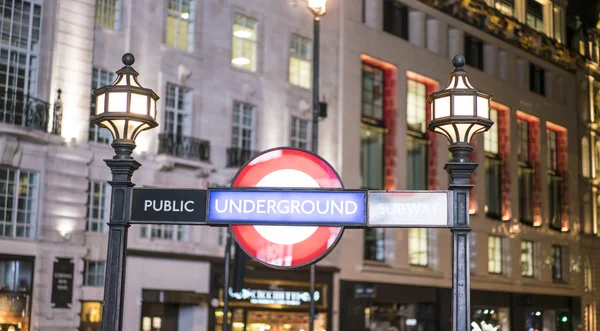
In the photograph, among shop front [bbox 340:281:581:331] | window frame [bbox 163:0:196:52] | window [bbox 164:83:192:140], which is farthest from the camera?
shop front [bbox 340:281:581:331]

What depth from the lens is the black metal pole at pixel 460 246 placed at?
7180 millimetres

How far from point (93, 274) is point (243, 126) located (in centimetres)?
767

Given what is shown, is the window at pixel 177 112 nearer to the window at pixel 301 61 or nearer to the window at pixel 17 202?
the window at pixel 17 202

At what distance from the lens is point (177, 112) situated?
2870 centimetres

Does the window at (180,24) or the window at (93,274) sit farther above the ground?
the window at (180,24)

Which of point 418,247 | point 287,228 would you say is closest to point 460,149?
point 287,228

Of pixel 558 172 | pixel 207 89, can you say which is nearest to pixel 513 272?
pixel 558 172

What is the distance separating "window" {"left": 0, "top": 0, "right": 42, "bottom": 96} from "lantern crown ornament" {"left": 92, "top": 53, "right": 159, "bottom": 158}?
1754 centimetres

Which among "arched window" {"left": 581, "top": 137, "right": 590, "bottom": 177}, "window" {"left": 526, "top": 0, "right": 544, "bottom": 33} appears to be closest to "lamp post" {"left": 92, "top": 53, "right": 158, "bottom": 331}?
"window" {"left": 526, "top": 0, "right": 544, "bottom": 33}

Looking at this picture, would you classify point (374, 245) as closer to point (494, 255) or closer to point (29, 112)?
point (494, 255)

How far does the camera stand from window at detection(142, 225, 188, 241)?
89.2 ft

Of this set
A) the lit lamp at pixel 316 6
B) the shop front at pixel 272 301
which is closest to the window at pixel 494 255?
the shop front at pixel 272 301

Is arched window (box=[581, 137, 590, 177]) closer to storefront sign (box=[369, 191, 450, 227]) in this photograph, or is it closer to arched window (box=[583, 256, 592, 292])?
arched window (box=[583, 256, 592, 292])

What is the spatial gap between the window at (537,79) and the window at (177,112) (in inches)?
1005
